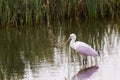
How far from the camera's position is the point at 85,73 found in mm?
10812

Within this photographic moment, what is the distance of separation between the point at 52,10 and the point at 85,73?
6800mm

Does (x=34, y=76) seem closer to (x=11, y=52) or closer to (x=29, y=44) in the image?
(x=11, y=52)

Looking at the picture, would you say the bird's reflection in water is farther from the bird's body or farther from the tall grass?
the tall grass

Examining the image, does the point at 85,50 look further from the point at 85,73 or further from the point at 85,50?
the point at 85,73

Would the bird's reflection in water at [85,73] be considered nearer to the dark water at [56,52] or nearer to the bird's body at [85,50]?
the dark water at [56,52]

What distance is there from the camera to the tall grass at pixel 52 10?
53.8 ft

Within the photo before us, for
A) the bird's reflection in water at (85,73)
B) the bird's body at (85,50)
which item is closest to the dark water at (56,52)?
the bird's reflection in water at (85,73)

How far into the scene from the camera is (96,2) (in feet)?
56.8

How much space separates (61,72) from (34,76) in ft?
1.94

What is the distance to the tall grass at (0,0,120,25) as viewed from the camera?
16.4m

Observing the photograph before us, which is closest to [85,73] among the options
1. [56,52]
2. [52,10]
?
[56,52]

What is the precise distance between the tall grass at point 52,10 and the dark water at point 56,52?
0.89 feet

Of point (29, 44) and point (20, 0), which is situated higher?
point (20, 0)

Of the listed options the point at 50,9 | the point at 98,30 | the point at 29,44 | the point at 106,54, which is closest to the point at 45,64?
the point at 106,54
